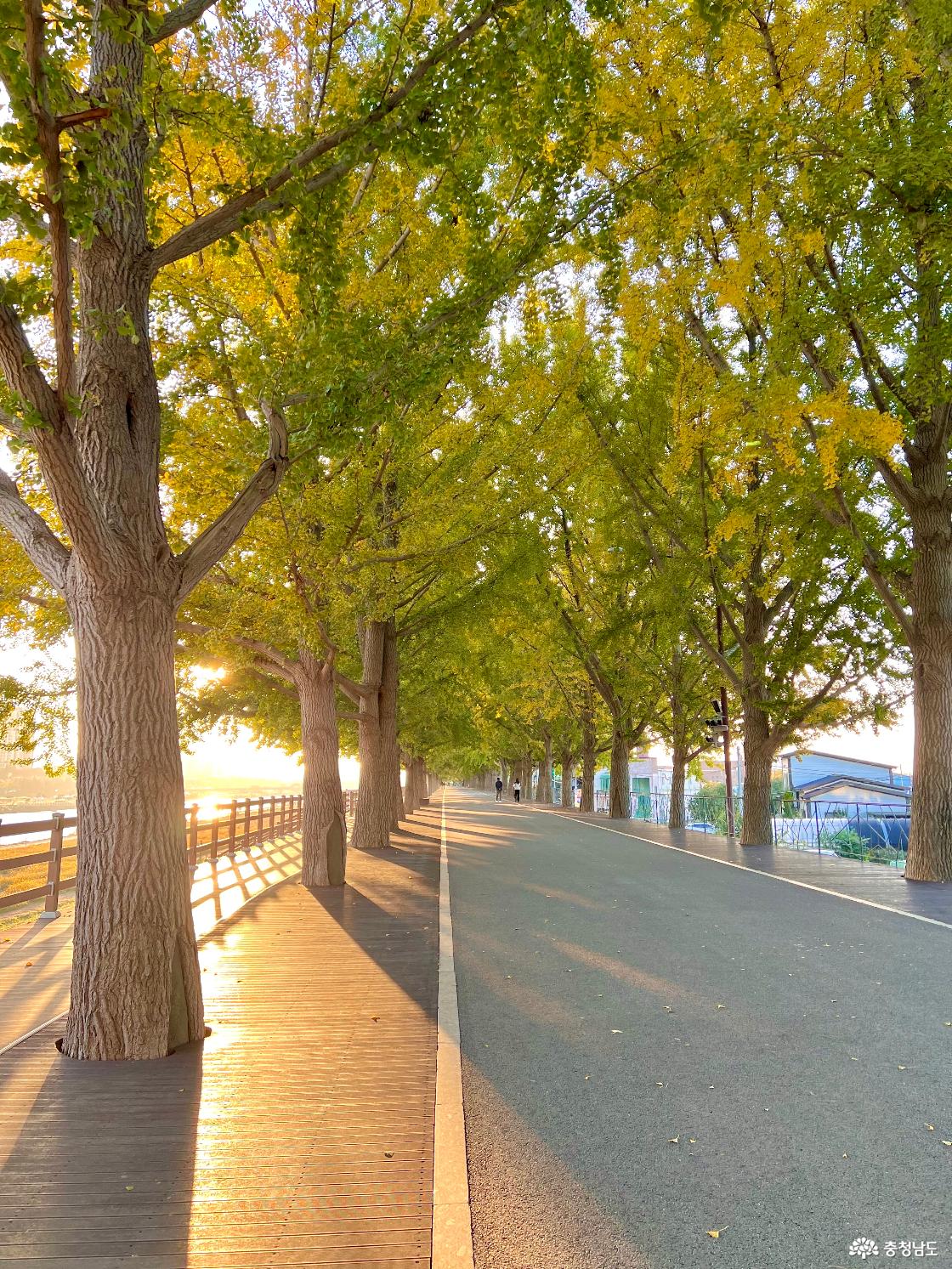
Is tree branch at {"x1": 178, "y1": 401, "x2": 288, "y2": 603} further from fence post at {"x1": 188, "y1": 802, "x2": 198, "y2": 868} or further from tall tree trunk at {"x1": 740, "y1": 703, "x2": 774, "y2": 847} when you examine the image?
tall tree trunk at {"x1": 740, "y1": 703, "x2": 774, "y2": 847}

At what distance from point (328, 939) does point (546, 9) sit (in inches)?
319

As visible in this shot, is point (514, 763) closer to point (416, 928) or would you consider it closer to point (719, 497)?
point (719, 497)

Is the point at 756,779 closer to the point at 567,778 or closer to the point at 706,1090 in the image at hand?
the point at 706,1090

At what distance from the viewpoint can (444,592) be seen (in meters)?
18.1

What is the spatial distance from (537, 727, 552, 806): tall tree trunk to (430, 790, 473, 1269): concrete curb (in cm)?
3531

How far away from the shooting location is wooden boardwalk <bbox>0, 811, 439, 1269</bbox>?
3.05m

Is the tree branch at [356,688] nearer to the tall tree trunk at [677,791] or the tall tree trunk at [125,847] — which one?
the tall tree trunk at [125,847]

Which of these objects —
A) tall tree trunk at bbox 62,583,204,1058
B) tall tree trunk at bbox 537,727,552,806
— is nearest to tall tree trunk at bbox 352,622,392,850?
tall tree trunk at bbox 62,583,204,1058

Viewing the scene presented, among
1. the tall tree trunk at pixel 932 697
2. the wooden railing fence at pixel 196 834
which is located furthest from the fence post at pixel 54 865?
the tall tree trunk at pixel 932 697

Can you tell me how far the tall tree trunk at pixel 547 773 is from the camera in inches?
1635

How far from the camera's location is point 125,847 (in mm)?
5141

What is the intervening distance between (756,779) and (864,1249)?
1602 centimetres

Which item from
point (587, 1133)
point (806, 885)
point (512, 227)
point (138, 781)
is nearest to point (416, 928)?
point (138, 781)

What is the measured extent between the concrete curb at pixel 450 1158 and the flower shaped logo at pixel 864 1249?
1381 millimetres
